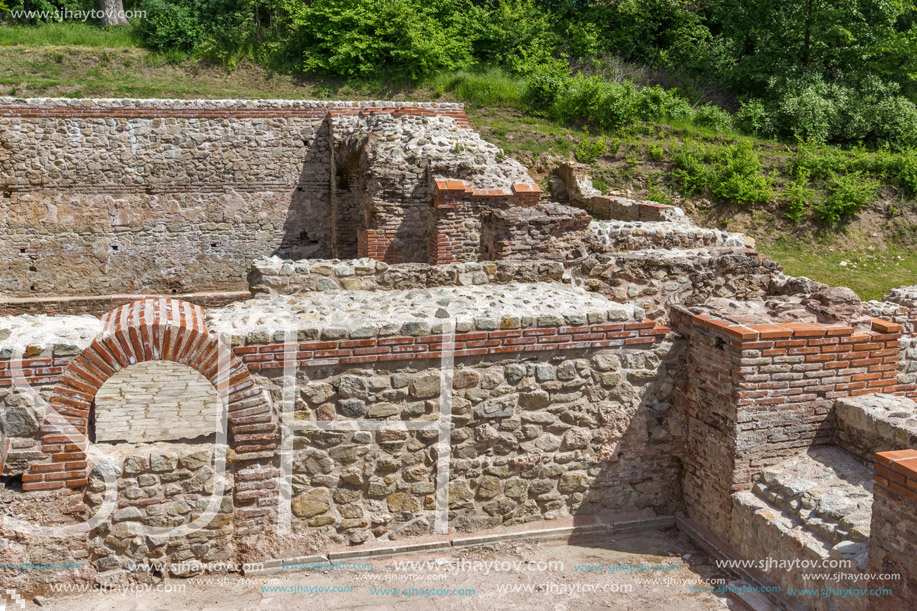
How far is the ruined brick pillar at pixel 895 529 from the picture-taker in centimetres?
368

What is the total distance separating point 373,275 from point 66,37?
16.1 meters

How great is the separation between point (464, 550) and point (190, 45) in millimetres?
16380

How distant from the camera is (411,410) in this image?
4.91 metres

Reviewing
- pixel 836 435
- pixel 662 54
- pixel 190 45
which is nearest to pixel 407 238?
pixel 836 435

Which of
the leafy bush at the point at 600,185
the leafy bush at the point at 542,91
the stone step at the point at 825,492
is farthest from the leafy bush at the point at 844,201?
the stone step at the point at 825,492

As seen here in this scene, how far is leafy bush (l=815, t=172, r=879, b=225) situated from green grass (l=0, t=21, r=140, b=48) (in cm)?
1610

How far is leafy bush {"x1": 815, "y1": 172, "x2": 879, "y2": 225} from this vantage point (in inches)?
559

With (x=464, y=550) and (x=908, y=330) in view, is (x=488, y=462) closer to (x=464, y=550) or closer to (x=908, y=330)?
(x=464, y=550)

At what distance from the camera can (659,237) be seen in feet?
27.5

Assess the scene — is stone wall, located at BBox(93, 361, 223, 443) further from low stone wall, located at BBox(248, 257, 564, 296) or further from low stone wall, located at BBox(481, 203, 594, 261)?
low stone wall, located at BBox(481, 203, 594, 261)

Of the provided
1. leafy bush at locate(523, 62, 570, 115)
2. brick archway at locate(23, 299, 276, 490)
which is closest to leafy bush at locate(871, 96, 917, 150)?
leafy bush at locate(523, 62, 570, 115)

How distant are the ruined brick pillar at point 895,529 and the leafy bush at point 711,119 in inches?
548

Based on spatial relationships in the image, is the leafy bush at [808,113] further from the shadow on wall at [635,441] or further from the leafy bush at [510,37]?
the shadow on wall at [635,441]

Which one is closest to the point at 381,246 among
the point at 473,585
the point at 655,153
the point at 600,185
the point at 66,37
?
the point at 600,185
